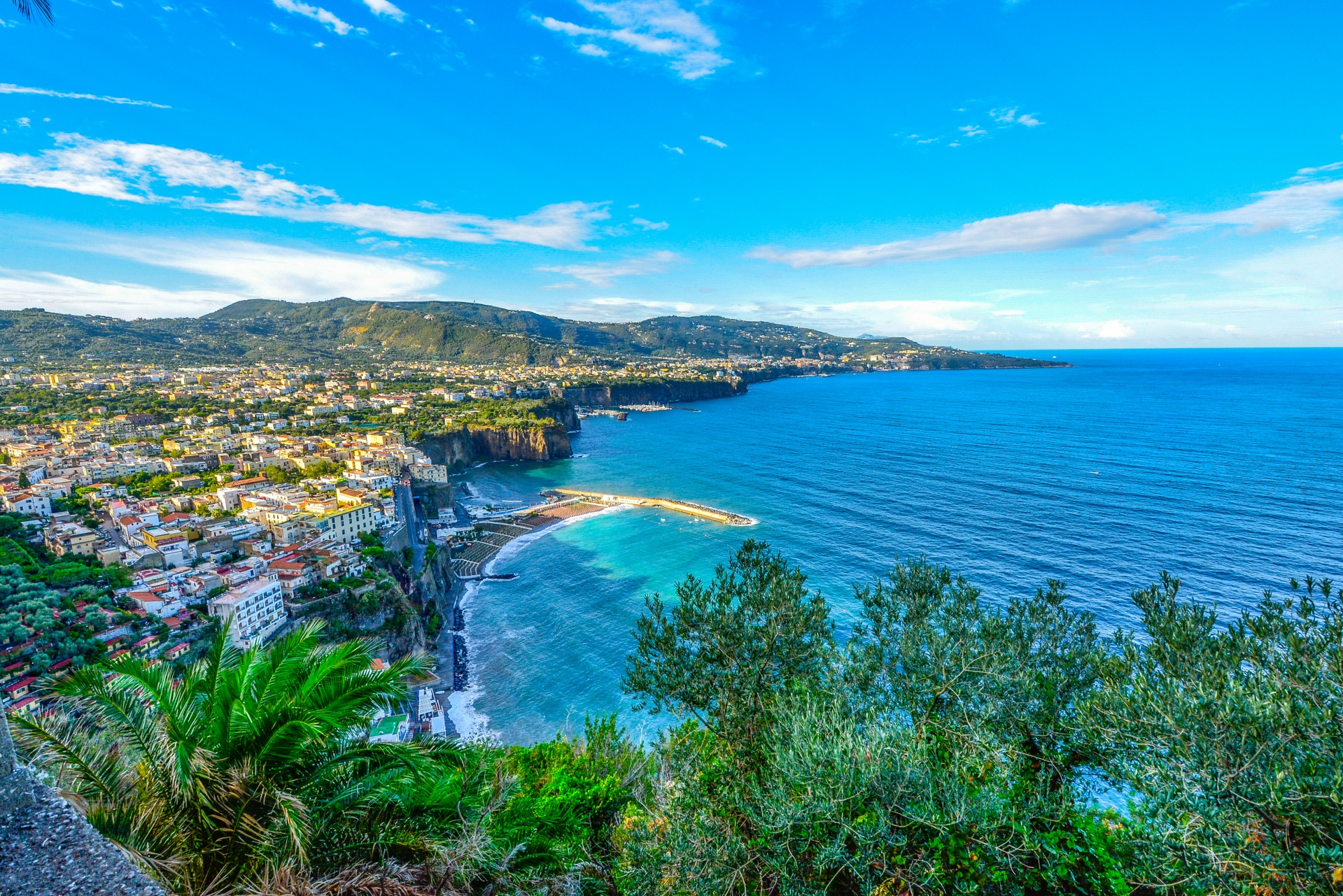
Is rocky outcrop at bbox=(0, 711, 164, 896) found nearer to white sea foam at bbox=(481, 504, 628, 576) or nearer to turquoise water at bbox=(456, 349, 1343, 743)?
turquoise water at bbox=(456, 349, 1343, 743)

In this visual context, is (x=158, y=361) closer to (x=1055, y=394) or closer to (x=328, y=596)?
(x=328, y=596)

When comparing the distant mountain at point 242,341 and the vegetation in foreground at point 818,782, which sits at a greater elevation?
the distant mountain at point 242,341

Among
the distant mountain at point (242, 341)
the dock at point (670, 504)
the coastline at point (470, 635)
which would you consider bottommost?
the coastline at point (470, 635)

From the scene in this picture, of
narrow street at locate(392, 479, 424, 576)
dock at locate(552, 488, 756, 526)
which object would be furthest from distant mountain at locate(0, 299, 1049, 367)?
dock at locate(552, 488, 756, 526)

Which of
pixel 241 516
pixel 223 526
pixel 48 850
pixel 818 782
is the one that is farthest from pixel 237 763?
pixel 241 516

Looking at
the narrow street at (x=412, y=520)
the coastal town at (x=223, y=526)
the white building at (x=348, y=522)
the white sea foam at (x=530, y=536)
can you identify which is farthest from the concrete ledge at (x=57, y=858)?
the white sea foam at (x=530, y=536)

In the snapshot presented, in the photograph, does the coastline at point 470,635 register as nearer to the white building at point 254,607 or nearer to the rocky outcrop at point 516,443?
the white building at point 254,607
